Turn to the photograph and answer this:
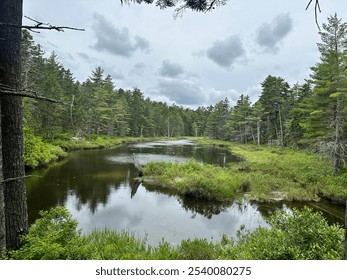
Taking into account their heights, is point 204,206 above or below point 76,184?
below

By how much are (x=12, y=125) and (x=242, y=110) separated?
5903 cm

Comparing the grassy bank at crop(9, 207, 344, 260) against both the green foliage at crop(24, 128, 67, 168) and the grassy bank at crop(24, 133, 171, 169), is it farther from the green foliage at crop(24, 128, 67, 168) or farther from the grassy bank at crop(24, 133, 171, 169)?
the grassy bank at crop(24, 133, 171, 169)

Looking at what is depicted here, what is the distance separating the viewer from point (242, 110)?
5984 centimetres

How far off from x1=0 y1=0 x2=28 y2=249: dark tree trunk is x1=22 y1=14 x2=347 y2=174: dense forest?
2.99 feet

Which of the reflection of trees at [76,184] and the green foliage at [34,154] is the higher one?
the green foliage at [34,154]

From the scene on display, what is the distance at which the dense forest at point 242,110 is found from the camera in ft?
66.3

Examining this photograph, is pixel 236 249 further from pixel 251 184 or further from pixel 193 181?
pixel 251 184

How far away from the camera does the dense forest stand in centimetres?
2022

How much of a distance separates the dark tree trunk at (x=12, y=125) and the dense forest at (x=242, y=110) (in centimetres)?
91

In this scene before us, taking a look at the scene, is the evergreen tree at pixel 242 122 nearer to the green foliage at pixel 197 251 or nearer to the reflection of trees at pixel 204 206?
the reflection of trees at pixel 204 206

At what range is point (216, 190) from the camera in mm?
14578

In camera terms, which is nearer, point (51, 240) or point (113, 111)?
point (51, 240)

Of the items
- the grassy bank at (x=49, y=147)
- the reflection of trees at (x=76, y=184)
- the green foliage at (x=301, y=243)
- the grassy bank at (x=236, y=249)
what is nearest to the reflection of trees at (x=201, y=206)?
the reflection of trees at (x=76, y=184)

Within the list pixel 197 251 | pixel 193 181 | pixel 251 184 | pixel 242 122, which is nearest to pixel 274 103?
pixel 242 122
